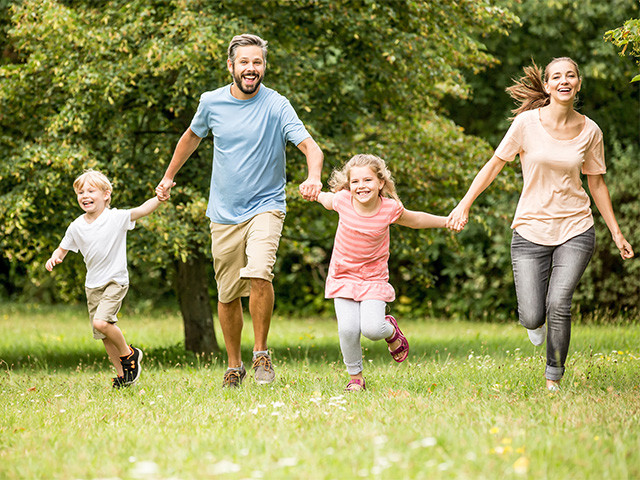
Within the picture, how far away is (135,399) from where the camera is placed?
518 cm

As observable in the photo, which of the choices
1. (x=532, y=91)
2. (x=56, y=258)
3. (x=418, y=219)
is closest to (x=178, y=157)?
(x=56, y=258)

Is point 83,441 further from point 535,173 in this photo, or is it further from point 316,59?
point 316,59

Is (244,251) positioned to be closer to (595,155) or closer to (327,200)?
(327,200)

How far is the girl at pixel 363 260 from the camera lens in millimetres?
5234

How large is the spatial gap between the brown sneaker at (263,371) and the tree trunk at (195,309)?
4.48m

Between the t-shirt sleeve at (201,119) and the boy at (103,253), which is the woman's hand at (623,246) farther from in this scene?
the boy at (103,253)

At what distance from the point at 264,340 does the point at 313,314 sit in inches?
468

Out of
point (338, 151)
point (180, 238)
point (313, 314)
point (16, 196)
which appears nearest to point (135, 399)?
point (180, 238)

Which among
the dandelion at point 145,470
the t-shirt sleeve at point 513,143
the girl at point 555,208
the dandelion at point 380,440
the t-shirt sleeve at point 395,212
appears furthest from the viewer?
the t-shirt sleeve at point 395,212

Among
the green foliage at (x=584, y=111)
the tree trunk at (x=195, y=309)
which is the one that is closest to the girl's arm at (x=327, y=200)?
the tree trunk at (x=195, y=309)

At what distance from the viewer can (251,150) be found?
18.2 ft

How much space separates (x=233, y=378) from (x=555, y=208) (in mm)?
2525

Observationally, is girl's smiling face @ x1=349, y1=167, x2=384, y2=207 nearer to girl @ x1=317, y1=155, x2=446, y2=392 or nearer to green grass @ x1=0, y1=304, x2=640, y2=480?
girl @ x1=317, y1=155, x2=446, y2=392

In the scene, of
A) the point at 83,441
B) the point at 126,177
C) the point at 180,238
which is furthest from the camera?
the point at 126,177
